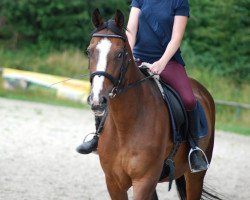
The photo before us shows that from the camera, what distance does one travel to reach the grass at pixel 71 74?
19688 millimetres

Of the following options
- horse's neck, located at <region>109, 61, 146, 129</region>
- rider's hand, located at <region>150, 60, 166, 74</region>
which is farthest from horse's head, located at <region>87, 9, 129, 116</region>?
rider's hand, located at <region>150, 60, 166, 74</region>

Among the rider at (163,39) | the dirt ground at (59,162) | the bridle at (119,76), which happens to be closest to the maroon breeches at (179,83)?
the rider at (163,39)

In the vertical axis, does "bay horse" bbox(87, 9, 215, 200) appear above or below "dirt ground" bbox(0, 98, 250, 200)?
above

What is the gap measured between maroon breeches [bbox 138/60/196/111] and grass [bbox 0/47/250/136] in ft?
35.6

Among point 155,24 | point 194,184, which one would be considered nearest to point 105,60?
point 155,24

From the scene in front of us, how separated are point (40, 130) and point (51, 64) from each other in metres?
14.3

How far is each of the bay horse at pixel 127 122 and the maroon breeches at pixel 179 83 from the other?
39cm

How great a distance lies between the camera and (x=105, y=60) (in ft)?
16.9

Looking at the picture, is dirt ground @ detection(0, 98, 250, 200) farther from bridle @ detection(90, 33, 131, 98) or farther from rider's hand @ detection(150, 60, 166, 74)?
bridle @ detection(90, 33, 131, 98)

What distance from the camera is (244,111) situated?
19.9 metres

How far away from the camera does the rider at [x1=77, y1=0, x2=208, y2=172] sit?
6.28m

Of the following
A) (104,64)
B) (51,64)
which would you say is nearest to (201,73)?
(51,64)

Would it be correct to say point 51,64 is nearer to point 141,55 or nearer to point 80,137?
point 80,137

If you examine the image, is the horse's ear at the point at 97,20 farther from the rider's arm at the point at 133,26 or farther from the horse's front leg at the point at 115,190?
the horse's front leg at the point at 115,190
